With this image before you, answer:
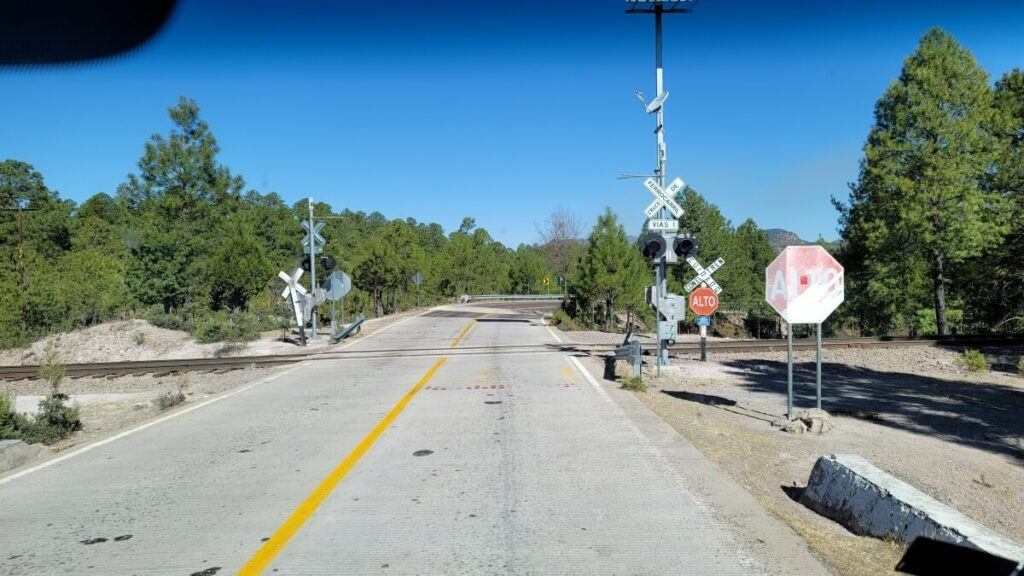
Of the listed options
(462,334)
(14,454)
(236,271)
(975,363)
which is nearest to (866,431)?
(975,363)

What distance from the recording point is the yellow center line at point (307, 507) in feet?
13.7

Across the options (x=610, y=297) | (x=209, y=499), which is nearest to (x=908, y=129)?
(x=610, y=297)

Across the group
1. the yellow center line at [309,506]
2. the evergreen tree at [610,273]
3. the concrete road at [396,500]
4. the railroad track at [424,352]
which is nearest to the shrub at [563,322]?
the evergreen tree at [610,273]

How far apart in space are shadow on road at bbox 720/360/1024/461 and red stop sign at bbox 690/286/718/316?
5.44 feet

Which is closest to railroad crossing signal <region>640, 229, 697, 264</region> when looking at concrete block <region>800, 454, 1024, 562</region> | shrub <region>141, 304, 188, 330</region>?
concrete block <region>800, 454, 1024, 562</region>

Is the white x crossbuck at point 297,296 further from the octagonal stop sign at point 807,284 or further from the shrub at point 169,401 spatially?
the octagonal stop sign at point 807,284

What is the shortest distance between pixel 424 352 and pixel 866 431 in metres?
12.9

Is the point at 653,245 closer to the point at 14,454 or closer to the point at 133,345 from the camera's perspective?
the point at 14,454

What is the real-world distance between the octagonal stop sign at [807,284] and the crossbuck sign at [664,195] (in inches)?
182

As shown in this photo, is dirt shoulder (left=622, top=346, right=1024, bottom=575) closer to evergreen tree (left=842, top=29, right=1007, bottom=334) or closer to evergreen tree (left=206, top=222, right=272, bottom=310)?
evergreen tree (left=842, top=29, right=1007, bottom=334)

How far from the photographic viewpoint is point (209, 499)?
5594mm

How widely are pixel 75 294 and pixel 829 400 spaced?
37.3m

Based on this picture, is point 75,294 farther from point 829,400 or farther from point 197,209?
point 829,400

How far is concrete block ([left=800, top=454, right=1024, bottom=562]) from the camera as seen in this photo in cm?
380
